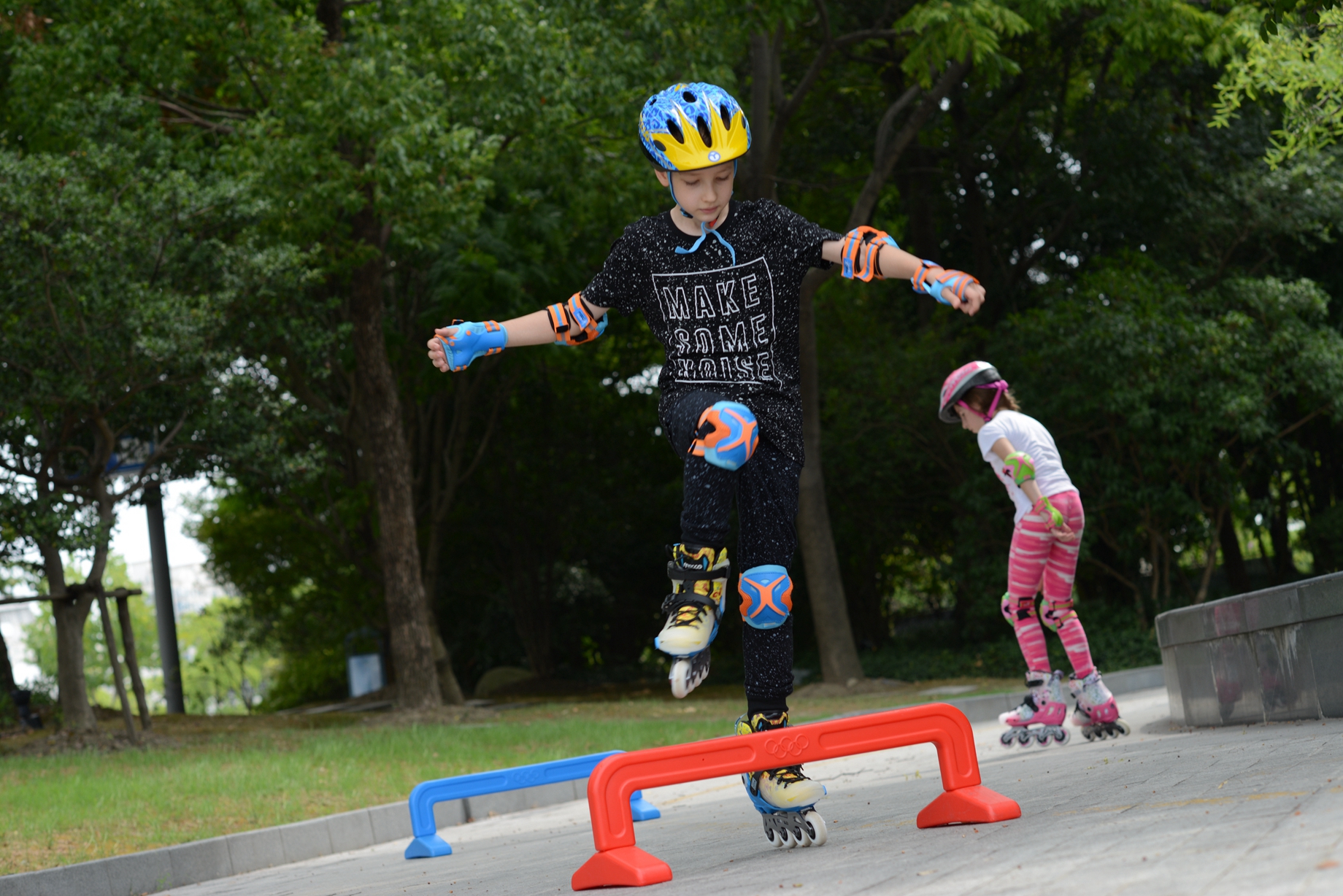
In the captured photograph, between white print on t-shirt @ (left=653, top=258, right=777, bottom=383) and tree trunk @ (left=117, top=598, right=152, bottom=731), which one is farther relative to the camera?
tree trunk @ (left=117, top=598, right=152, bottom=731)

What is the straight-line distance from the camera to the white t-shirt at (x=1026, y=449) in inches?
274

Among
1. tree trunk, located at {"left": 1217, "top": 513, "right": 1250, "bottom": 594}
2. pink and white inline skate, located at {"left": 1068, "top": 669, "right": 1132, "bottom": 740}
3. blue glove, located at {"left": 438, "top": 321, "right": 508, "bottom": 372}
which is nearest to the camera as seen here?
blue glove, located at {"left": 438, "top": 321, "right": 508, "bottom": 372}

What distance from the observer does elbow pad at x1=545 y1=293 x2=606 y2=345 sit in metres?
4.52

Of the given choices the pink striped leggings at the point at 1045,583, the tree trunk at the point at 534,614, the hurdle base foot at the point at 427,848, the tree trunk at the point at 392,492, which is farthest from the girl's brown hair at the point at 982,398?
the tree trunk at the point at 534,614

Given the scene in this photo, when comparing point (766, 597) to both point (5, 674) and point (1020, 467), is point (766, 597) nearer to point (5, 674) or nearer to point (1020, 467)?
Answer: point (1020, 467)

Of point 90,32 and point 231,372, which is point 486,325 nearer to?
point 231,372

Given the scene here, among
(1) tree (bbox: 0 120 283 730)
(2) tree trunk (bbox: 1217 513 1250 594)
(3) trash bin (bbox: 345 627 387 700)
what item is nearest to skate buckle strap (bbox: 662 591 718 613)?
(1) tree (bbox: 0 120 283 730)

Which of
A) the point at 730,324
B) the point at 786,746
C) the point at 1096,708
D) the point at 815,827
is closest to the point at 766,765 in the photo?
the point at 786,746

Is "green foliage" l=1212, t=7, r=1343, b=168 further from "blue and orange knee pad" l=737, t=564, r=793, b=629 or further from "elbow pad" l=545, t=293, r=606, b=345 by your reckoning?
"blue and orange knee pad" l=737, t=564, r=793, b=629

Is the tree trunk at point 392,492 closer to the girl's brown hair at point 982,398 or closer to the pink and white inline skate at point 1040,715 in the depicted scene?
the pink and white inline skate at point 1040,715

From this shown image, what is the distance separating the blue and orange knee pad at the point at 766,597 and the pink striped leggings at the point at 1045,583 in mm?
3319

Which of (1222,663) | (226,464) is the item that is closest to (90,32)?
(226,464)

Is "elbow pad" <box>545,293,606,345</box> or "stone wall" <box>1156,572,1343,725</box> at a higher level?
"elbow pad" <box>545,293,606,345</box>

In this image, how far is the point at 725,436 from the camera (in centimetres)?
393
